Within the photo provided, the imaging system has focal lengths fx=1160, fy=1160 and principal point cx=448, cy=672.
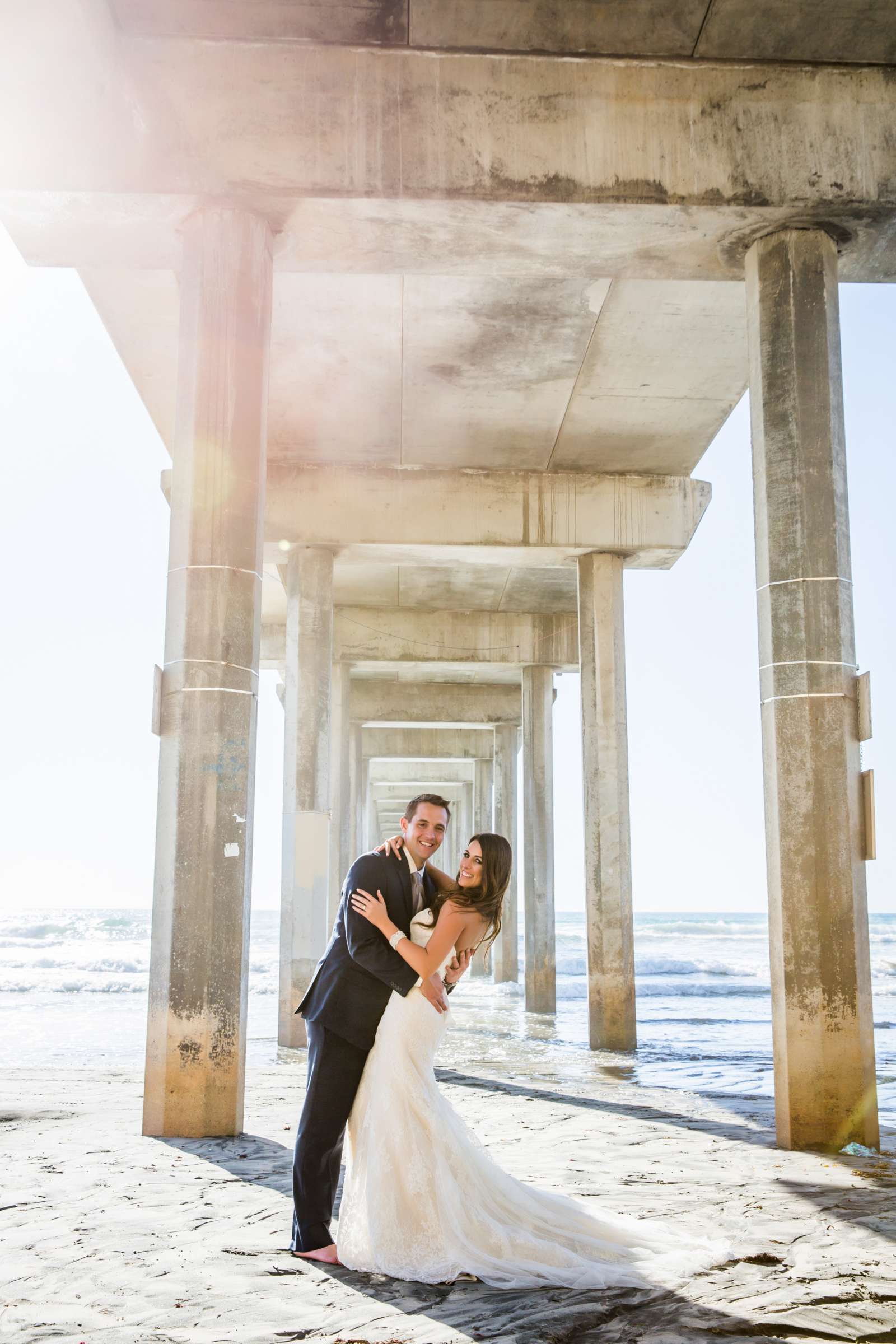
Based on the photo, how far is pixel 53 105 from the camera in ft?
24.4

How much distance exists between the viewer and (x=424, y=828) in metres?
4.79

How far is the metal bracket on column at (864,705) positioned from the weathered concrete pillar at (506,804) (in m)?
17.5

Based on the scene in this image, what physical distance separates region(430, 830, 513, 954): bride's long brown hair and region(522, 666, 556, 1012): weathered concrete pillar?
15.0m

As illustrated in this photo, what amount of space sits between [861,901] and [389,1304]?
4533mm

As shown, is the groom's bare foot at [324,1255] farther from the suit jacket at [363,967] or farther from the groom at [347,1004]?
the suit jacket at [363,967]

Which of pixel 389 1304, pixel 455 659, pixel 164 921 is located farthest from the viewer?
pixel 455 659

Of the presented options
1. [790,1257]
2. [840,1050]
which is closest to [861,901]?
[840,1050]

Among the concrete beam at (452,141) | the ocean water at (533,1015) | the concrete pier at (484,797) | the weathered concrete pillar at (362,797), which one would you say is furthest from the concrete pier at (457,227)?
the concrete pier at (484,797)

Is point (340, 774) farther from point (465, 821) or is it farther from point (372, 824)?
point (372, 824)

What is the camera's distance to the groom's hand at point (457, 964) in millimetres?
4855

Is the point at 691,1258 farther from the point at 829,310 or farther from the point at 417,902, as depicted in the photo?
the point at 829,310

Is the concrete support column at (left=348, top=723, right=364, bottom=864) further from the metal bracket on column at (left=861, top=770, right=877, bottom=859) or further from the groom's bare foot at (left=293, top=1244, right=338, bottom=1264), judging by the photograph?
the groom's bare foot at (left=293, top=1244, right=338, bottom=1264)

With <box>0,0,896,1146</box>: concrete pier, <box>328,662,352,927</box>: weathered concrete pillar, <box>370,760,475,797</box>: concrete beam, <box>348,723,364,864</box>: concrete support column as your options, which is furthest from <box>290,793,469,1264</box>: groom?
<box>370,760,475,797</box>: concrete beam

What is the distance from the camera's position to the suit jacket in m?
4.67
